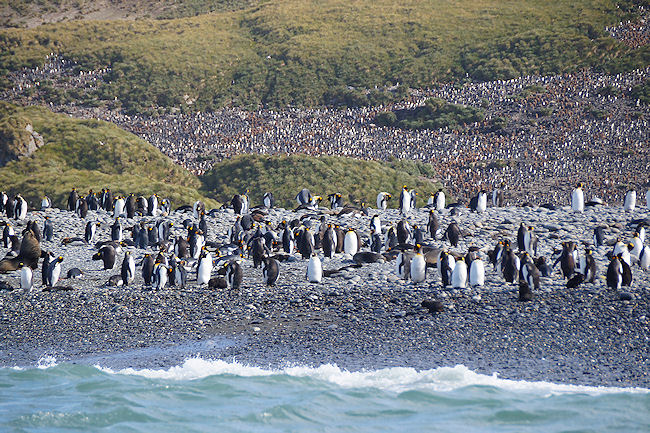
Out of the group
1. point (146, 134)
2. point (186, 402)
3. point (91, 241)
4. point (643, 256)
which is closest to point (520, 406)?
point (186, 402)

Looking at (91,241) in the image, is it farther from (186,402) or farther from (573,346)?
(573,346)

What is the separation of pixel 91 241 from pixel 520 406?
50.2 ft

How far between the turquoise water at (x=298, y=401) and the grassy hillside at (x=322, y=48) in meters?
52.9

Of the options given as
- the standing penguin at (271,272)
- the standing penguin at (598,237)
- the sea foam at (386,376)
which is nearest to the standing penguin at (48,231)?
the standing penguin at (271,272)

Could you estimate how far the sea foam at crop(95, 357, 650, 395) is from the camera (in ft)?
32.6

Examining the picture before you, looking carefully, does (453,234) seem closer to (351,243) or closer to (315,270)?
(351,243)

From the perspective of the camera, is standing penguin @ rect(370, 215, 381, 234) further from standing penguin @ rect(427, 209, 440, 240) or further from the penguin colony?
standing penguin @ rect(427, 209, 440, 240)

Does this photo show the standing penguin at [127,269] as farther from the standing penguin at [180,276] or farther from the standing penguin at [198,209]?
the standing penguin at [198,209]

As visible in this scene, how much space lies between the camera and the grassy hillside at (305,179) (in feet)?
122

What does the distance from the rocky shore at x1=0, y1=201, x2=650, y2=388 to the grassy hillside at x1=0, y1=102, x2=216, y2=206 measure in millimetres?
16064

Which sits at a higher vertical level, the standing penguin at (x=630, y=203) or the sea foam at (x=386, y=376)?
the standing penguin at (x=630, y=203)

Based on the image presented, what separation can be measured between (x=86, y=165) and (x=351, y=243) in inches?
978

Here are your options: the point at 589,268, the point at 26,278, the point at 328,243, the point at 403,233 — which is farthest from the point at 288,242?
the point at 589,268

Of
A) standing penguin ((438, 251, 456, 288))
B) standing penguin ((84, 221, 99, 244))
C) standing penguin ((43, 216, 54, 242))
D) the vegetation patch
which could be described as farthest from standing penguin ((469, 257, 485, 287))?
the vegetation patch
